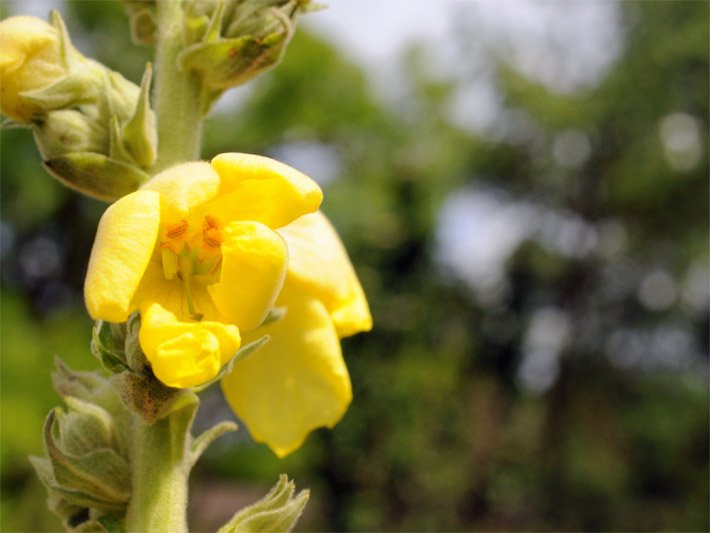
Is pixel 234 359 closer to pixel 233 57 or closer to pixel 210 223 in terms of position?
pixel 210 223

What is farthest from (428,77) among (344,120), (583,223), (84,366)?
(84,366)

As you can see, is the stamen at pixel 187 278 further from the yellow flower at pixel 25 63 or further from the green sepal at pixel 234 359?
the yellow flower at pixel 25 63

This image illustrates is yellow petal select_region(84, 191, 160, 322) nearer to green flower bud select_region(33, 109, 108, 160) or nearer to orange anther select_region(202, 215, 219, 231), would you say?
orange anther select_region(202, 215, 219, 231)

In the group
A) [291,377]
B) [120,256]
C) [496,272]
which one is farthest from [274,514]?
[496,272]

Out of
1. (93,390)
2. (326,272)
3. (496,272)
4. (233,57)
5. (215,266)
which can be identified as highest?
(233,57)

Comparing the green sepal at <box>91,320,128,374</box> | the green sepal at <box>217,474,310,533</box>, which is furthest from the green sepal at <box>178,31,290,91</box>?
the green sepal at <box>217,474,310,533</box>
